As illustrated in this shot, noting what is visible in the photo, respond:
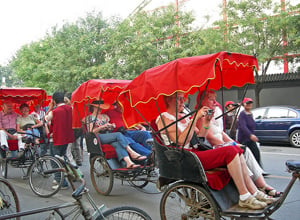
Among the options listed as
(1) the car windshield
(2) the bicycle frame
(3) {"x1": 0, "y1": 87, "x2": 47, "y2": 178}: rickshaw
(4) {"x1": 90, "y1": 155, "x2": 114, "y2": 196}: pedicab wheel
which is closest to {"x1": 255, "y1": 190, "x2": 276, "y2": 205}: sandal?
(2) the bicycle frame

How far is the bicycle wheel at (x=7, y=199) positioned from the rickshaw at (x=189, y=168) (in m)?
1.79

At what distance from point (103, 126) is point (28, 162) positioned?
2.35 meters

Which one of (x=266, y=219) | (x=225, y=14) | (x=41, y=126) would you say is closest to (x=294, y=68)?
(x=225, y=14)

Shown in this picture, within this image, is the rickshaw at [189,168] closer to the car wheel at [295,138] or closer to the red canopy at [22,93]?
the red canopy at [22,93]

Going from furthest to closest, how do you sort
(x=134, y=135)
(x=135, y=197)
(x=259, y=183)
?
(x=134, y=135), (x=135, y=197), (x=259, y=183)

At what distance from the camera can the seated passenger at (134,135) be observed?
21.5 ft

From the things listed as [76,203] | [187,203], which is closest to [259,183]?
[187,203]

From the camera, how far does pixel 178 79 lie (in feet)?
13.0

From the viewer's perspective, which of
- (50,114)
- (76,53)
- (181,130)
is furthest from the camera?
(76,53)

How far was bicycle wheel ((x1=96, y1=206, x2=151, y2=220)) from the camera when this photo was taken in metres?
2.92

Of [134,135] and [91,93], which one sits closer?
[91,93]

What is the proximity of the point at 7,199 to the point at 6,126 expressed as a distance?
5045 mm

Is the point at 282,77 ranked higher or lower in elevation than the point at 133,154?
higher

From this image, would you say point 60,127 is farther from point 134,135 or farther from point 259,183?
point 259,183
